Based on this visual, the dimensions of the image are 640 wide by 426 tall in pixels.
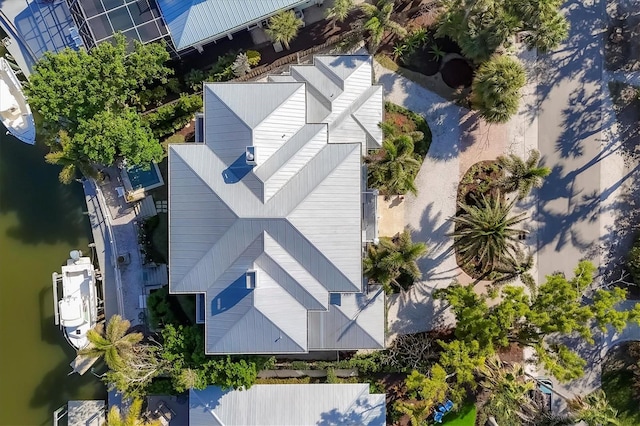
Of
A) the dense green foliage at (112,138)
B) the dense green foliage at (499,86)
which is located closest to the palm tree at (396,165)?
the dense green foliage at (499,86)

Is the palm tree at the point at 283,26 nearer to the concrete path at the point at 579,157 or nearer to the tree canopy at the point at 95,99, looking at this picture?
the tree canopy at the point at 95,99

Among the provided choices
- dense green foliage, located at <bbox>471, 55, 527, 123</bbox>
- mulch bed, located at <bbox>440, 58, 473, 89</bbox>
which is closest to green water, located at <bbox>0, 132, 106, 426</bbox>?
mulch bed, located at <bbox>440, 58, 473, 89</bbox>

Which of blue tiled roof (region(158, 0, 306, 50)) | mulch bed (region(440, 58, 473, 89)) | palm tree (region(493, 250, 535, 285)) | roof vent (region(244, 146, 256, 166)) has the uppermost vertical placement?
blue tiled roof (region(158, 0, 306, 50))

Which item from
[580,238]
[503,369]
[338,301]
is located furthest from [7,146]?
[580,238]

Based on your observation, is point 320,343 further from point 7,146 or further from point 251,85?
point 7,146

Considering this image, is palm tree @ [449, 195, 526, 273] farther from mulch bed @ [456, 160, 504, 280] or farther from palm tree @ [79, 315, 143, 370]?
palm tree @ [79, 315, 143, 370]

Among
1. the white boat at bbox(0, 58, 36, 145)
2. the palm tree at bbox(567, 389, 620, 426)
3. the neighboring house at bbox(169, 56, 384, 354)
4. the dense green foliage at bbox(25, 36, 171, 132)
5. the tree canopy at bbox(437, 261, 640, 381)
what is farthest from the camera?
the white boat at bbox(0, 58, 36, 145)

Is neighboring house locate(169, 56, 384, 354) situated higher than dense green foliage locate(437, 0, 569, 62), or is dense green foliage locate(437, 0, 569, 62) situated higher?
dense green foliage locate(437, 0, 569, 62)
